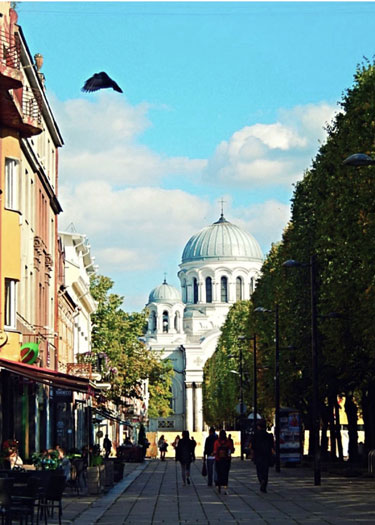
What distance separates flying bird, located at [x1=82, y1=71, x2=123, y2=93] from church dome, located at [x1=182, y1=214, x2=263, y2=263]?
163953mm

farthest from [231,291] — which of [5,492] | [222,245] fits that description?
[5,492]

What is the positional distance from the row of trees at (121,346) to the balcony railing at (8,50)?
42.6m

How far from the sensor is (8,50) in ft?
101

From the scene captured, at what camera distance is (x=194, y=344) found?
193 metres

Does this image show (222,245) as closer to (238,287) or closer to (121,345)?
(238,287)

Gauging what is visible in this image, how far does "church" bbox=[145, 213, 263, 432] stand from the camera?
186125 millimetres

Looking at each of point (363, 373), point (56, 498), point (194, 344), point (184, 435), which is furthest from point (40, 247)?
point (194, 344)

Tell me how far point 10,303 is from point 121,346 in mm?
49725

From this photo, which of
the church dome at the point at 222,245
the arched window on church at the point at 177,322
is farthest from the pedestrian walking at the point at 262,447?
the arched window on church at the point at 177,322

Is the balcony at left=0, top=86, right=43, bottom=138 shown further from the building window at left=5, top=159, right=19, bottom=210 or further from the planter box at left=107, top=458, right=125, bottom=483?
the planter box at left=107, top=458, right=125, bottom=483

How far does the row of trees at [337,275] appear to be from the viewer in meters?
37.0

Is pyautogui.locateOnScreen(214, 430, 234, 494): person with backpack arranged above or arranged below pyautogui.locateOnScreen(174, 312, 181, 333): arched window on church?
below

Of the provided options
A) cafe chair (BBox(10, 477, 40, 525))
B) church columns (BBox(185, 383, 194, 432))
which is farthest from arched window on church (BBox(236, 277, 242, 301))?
cafe chair (BBox(10, 477, 40, 525))

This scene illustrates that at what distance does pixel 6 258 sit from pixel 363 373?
16.8 metres
